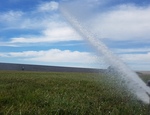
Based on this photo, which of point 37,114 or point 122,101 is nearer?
point 37,114

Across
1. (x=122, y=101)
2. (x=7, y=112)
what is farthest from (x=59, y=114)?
(x=122, y=101)

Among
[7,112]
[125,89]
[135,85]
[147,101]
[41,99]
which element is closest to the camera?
[7,112]

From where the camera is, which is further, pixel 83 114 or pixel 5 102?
pixel 5 102

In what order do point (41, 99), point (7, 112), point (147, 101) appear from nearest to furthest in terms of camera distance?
point (7, 112), point (41, 99), point (147, 101)

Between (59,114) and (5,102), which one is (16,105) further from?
(59,114)

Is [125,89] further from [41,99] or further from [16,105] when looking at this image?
[16,105]

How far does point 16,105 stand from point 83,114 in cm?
234

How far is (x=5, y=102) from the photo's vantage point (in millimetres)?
10523

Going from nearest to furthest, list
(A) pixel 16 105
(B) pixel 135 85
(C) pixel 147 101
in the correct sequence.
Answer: (A) pixel 16 105 → (C) pixel 147 101 → (B) pixel 135 85

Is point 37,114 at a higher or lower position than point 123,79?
lower

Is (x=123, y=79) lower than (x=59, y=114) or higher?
higher

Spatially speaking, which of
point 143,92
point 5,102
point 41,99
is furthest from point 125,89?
point 5,102

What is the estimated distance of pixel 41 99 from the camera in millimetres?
10898

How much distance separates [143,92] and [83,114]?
207 inches
